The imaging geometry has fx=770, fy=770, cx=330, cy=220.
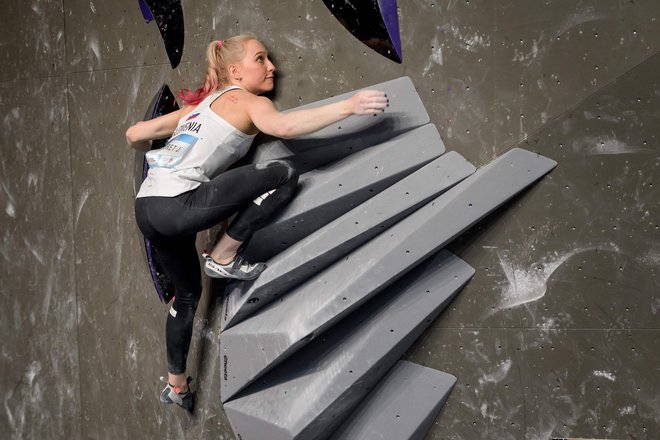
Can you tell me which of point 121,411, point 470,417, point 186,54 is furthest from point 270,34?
point 121,411

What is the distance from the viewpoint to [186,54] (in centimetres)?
294

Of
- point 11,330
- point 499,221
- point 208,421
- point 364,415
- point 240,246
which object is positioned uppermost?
point 499,221

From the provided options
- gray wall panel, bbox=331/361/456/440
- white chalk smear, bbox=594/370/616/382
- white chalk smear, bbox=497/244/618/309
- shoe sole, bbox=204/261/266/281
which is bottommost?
gray wall panel, bbox=331/361/456/440

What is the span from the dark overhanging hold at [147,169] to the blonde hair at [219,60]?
40 cm

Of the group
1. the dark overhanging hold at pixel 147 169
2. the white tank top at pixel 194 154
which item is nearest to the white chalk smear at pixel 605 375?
the white tank top at pixel 194 154

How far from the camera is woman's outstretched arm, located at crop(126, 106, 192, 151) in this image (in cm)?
271

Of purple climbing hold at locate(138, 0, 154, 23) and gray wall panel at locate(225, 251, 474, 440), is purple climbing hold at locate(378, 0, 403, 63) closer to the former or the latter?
gray wall panel at locate(225, 251, 474, 440)

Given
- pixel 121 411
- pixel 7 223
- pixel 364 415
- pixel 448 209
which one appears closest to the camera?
pixel 448 209

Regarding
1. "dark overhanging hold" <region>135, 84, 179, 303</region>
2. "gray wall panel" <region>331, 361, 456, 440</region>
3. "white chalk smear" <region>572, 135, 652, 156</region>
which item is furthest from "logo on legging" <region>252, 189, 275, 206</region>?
"white chalk smear" <region>572, 135, 652, 156</region>

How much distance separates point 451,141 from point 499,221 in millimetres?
287

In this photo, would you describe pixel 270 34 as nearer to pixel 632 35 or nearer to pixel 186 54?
pixel 186 54

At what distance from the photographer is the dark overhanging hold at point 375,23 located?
2.41 metres

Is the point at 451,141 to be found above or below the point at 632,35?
below

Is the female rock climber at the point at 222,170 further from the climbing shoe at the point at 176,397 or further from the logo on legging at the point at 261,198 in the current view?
the climbing shoe at the point at 176,397
